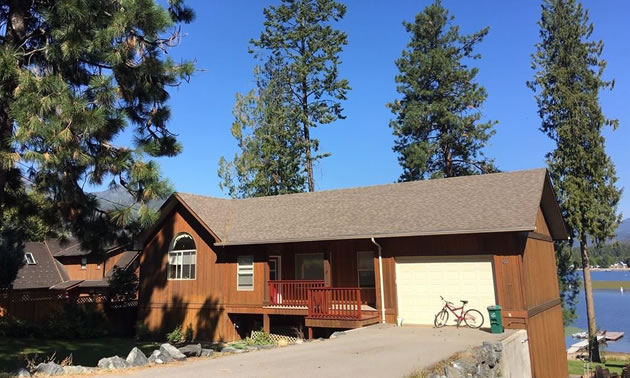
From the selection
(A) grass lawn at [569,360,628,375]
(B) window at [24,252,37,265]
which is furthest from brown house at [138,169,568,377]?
(B) window at [24,252,37,265]

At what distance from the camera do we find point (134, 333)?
1984 cm

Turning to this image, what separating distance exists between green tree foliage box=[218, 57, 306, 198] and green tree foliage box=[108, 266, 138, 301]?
10583mm

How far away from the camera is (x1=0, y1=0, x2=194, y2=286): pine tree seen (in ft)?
28.2

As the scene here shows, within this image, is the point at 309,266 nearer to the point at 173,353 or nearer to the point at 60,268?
the point at 173,353

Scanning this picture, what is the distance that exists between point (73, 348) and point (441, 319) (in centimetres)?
1226

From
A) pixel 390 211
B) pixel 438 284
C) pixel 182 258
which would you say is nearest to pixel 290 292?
pixel 390 211

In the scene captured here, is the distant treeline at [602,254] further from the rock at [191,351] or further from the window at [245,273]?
the rock at [191,351]

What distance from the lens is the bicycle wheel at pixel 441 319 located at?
523 inches

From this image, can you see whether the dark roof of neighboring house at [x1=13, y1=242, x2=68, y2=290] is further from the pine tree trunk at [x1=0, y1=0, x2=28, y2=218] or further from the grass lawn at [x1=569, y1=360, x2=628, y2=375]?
the grass lawn at [x1=569, y1=360, x2=628, y2=375]

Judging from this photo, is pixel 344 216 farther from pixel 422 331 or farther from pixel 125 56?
pixel 125 56

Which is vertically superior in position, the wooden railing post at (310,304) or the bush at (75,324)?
the wooden railing post at (310,304)

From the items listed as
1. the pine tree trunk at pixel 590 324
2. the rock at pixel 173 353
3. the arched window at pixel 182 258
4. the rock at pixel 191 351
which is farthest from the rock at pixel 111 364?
the pine tree trunk at pixel 590 324

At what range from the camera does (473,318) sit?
1278 centimetres

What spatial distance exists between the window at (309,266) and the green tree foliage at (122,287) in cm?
858
